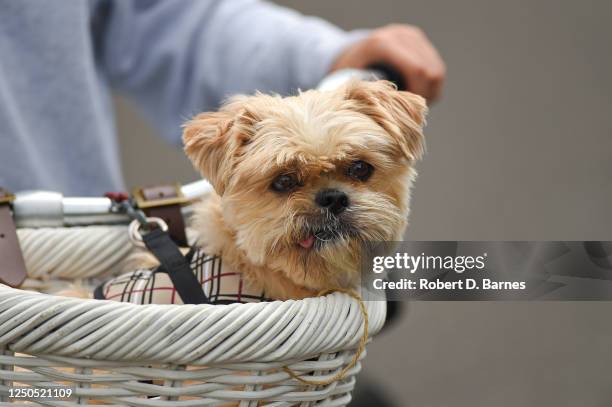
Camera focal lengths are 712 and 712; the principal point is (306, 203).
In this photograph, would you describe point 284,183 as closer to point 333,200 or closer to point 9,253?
point 333,200

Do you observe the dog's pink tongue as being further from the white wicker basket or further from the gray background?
the gray background

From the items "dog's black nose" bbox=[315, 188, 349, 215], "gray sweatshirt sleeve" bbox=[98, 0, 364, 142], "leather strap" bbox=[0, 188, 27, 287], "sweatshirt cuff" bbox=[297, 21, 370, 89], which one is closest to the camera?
"dog's black nose" bbox=[315, 188, 349, 215]

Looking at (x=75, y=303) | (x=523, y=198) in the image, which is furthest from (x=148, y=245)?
(x=523, y=198)

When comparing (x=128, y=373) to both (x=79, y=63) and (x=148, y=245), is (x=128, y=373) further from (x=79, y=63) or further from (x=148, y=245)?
(x=79, y=63)

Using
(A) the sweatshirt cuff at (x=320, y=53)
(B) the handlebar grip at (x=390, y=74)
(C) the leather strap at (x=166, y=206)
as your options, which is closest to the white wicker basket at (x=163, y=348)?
(C) the leather strap at (x=166, y=206)

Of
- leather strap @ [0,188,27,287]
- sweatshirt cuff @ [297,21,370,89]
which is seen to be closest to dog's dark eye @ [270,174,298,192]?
leather strap @ [0,188,27,287]

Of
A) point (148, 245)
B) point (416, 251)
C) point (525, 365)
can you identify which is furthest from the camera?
point (525, 365)

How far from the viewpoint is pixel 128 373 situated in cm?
76

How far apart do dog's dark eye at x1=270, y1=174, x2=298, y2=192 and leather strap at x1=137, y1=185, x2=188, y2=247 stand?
30cm

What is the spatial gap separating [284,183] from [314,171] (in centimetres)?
5

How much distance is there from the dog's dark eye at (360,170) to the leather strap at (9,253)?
52cm

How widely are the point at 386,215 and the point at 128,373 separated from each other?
1.22ft

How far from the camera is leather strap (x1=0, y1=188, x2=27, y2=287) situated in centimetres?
104

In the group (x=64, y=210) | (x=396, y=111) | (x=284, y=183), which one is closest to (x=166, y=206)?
(x=64, y=210)
